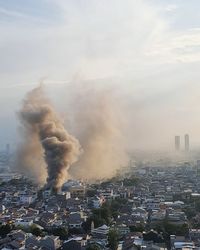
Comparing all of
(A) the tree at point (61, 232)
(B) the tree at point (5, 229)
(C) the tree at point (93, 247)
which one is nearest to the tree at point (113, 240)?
(C) the tree at point (93, 247)

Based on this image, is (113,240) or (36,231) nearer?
(113,240)

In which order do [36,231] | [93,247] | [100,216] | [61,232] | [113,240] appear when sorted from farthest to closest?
[100,216] → [36,231] → [61,232] → [113,240] → [93,247]

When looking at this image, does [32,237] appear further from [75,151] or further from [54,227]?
[75,151]

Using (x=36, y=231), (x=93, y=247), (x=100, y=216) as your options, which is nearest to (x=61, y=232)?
(x=36, y=231)


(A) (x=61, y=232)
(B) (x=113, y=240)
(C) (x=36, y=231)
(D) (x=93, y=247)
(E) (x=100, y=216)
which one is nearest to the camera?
(D) (x=93, y=247)

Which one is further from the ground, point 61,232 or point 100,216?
point 100,216

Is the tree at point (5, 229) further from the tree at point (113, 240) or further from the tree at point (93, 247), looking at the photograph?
the tree at point (93, 247)

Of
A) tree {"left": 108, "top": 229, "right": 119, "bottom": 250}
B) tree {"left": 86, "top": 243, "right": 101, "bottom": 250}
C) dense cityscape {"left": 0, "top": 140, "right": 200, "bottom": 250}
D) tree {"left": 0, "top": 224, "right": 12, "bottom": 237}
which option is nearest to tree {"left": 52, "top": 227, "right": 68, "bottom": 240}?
dense cityscape {"left": 0, "top": 140, "right": 200, "bottom": 250}

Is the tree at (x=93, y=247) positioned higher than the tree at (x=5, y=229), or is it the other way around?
the tree at (x=5, y=229)

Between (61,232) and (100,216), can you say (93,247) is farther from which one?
(100,216)

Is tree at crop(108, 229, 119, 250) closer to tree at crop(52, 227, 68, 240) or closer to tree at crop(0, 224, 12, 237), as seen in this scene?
tree at crop(52, 227, 68, 240)

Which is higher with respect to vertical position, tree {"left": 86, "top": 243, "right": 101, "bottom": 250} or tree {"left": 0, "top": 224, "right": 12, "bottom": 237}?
tree {"left": 0, "top": 224, "right": 12, "bottom": 237}
